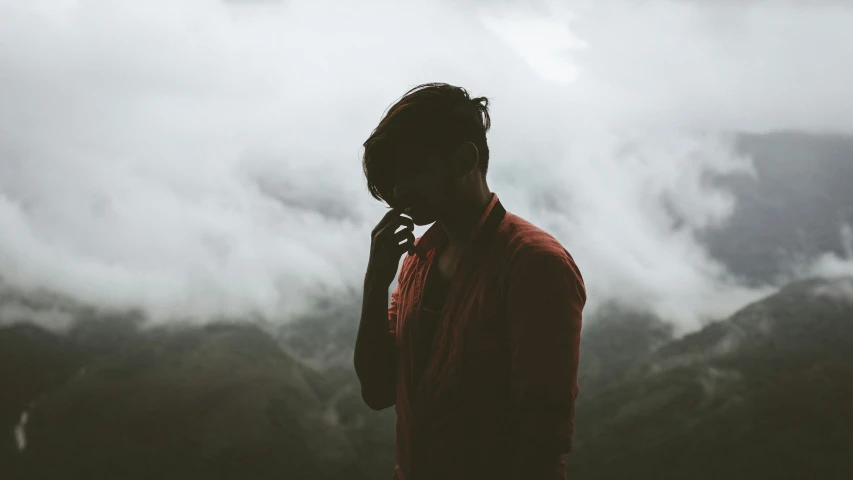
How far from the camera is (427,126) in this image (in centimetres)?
101

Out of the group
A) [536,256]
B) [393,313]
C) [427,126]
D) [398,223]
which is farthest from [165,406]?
[536,256]

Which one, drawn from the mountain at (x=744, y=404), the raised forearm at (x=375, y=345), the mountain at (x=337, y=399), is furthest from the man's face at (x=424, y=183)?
the mountain at (x=744, y=404)

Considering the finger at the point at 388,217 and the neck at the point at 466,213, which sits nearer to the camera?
the neck at the point at 466,213

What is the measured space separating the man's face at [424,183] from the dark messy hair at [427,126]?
0.5 inches

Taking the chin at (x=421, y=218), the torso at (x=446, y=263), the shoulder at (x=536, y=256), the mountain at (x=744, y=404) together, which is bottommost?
the shoulder at (x=536, y=256)

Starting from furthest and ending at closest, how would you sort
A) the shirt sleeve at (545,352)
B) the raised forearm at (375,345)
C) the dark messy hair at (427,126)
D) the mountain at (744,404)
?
the mountain at (744,404), the raised forearm at (375,345), the dark messy hair at (427,126), the shirt sleeve at (545,352)

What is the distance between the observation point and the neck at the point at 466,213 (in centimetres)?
104

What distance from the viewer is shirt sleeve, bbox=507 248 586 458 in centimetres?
80

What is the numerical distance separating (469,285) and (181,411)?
2037cm

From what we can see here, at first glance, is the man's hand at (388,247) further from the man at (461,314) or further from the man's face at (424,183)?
Result: the man's face at (424,183)

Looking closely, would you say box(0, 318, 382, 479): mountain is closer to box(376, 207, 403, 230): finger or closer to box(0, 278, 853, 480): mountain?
box(0, 278, 853, 480): mountain

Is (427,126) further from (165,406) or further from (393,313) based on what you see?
(165,406)

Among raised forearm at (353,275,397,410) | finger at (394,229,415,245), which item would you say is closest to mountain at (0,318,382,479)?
raised forearm at (353,275,397,410)

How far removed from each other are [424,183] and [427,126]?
107 mm
